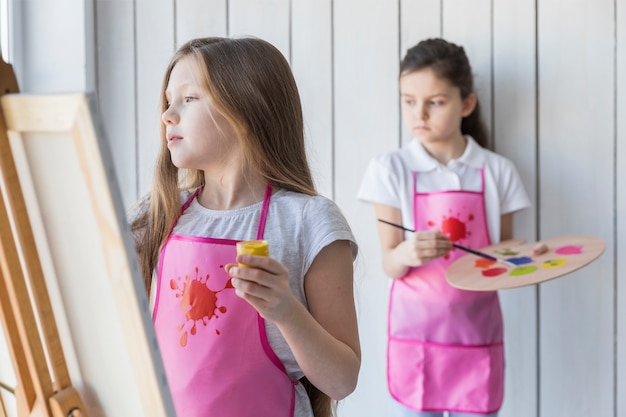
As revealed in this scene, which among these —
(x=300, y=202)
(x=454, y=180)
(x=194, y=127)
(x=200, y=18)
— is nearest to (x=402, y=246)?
(x=454, y=180)

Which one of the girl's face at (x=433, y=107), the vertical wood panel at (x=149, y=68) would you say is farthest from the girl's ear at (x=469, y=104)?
the vertical wood panel at (x=149, y=68)

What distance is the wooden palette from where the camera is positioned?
1.52 meters

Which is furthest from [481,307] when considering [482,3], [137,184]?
[137,184]

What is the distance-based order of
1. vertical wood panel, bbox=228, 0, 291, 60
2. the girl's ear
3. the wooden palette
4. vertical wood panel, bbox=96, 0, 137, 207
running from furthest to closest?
vertical wood panel, bbox=96, 0, 137, 207, vertical wood panel, bbox=228, 0, 291, 60, the girl's ear, the wooden palette

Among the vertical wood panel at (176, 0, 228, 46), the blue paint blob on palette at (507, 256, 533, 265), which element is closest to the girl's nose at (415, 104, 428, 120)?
the blue paint blob on palette at (507, 256, 533, 265)

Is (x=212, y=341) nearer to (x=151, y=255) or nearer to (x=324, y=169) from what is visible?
(x=151, y=255)

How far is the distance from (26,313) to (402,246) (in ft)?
3.75

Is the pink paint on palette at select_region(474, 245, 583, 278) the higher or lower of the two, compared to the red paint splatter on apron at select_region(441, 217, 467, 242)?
lower

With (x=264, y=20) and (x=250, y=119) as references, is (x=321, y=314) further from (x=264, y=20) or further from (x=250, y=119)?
(x=264, y=20)

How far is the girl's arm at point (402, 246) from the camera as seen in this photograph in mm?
1706

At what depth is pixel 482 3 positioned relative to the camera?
6.44ft

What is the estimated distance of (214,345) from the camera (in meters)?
1.07

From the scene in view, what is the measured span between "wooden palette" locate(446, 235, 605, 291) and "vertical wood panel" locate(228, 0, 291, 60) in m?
0.79

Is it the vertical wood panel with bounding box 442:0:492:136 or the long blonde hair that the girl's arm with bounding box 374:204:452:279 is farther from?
the long blonde hair
